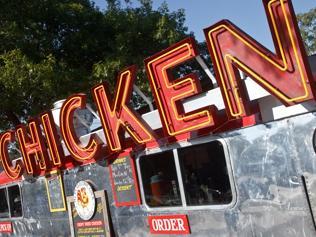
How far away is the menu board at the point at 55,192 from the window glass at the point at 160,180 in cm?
230

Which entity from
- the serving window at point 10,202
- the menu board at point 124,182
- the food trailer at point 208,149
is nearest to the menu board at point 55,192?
the food trailer at point 208,149

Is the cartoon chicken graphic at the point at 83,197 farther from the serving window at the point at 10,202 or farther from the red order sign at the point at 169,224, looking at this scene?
the serving window at the point at 10,202

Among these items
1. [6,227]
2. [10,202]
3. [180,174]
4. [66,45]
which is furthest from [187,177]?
[66,45]

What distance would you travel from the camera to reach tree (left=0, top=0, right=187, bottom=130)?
38.0 feet

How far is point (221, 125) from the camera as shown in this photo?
5273 mm

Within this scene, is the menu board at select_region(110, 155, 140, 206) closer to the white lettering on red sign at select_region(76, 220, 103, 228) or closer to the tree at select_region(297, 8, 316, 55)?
the white lettering on red sign at select_region(76, 220, 103, 228)

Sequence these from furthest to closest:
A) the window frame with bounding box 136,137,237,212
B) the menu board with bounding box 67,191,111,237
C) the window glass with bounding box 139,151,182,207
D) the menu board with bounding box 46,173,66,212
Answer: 1. the menu board with bounding box 46,173,66,212
2. the menu board with bounding box 67,191,111,237
3. the window glass with bounding box 139,151,182,207
4. the window frame with bounding box 136,137,237,212

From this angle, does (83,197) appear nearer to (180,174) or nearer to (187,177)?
(180,174)

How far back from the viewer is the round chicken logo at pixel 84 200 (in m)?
7.48

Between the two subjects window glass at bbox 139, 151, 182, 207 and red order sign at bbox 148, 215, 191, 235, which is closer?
red order sign at bbox 148, 215, 191, 235

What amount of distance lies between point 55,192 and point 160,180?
291 centimetres

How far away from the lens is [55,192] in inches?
330

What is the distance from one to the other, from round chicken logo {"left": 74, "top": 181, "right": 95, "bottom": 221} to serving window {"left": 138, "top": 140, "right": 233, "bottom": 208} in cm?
137

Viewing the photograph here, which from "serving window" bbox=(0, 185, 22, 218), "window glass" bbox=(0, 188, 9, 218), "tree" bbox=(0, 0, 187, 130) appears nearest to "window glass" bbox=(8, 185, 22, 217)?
"serving window" bbox=(0, 185, 22, 218)
